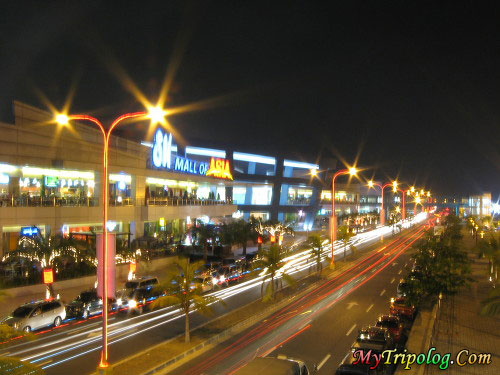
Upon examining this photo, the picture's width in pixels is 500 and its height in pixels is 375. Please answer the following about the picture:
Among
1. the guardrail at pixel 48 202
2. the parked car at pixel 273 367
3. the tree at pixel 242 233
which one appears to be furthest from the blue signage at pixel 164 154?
the parked car at pixel 273 367

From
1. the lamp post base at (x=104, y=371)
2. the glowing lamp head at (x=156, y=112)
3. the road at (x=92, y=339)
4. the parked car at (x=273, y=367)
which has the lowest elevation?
the road at (x=92, y=339)

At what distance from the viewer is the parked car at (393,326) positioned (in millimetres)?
16242

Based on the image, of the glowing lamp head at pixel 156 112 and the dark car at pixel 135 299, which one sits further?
the dark car at pixel 135 299

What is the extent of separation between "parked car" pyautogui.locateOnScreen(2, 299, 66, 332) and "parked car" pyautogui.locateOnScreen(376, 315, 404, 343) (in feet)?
43.4

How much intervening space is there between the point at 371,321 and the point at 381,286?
8.92 metres

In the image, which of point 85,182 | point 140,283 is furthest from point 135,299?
point 85,182

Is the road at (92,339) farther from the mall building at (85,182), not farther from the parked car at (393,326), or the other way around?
the mall building at (85,182)

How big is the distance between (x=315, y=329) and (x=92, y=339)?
848 centimetres

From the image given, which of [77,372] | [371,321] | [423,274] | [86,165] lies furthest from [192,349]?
[86,165]

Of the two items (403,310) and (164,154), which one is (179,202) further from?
(403,310)

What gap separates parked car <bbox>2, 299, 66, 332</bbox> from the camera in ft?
56.9

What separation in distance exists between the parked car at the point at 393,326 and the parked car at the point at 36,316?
13.2 meters

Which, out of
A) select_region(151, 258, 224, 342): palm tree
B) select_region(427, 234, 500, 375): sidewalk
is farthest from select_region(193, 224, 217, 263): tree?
select_region(151, 258, 224, 342): palm tree

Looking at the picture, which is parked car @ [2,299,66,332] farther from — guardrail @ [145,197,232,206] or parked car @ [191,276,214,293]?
guardrail @ [145,197,232,206]
